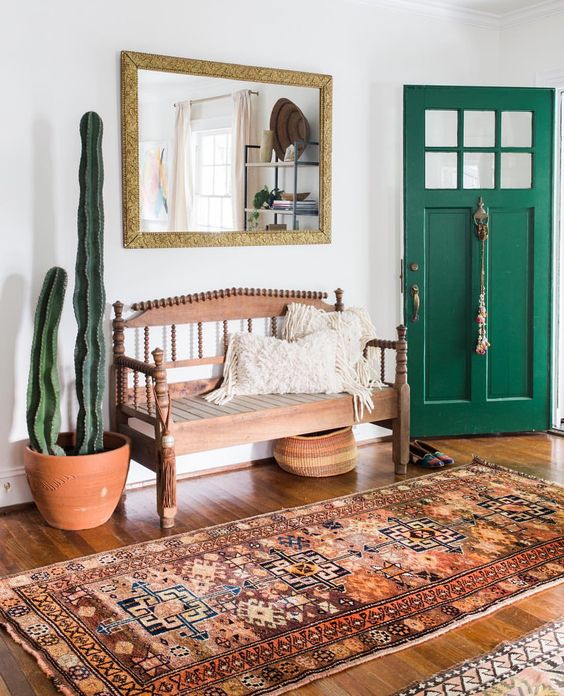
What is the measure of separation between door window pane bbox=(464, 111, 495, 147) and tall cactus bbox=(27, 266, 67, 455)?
2.56 meters

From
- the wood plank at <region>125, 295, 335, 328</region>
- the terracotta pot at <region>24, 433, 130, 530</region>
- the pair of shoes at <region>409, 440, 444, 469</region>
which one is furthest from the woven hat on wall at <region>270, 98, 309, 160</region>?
the terracotta pot at <region>24, 433, 130, 530</region>

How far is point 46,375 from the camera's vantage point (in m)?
3.55

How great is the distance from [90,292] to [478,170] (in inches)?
98.7

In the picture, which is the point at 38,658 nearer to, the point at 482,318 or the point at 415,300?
the point at 415,300

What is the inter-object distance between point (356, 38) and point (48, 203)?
1.99 meters

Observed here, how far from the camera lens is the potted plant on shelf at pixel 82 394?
3.50 meters

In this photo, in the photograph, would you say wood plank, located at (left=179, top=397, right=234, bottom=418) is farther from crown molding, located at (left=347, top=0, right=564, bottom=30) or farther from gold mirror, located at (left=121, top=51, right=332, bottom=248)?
crown molding, located at (left=347, top=0, right=564, bottom=30)

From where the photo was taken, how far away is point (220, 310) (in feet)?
14.2

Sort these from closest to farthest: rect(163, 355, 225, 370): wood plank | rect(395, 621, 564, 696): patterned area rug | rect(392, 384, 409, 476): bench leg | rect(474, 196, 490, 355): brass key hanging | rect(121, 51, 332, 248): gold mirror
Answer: rect(395, 621, 564, 696): patterned area rug, rect(121, 51, 332, 248): gold mirror, rect(163, 355, 225, 370): wood plank, rect(392, 384, 409, 476): bench leg, rect(474, 196, 490, 355): brass key hanging

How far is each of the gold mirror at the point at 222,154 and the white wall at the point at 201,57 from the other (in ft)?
0.24

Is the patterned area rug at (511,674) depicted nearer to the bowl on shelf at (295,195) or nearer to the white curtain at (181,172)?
the white curtain at (181,172)

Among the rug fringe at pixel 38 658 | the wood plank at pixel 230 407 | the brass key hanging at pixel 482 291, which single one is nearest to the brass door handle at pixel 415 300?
the brass key hanging at pixel 482 291

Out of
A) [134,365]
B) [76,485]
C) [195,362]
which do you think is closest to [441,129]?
[195,362]

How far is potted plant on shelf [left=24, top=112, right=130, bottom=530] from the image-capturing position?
3.50 m
